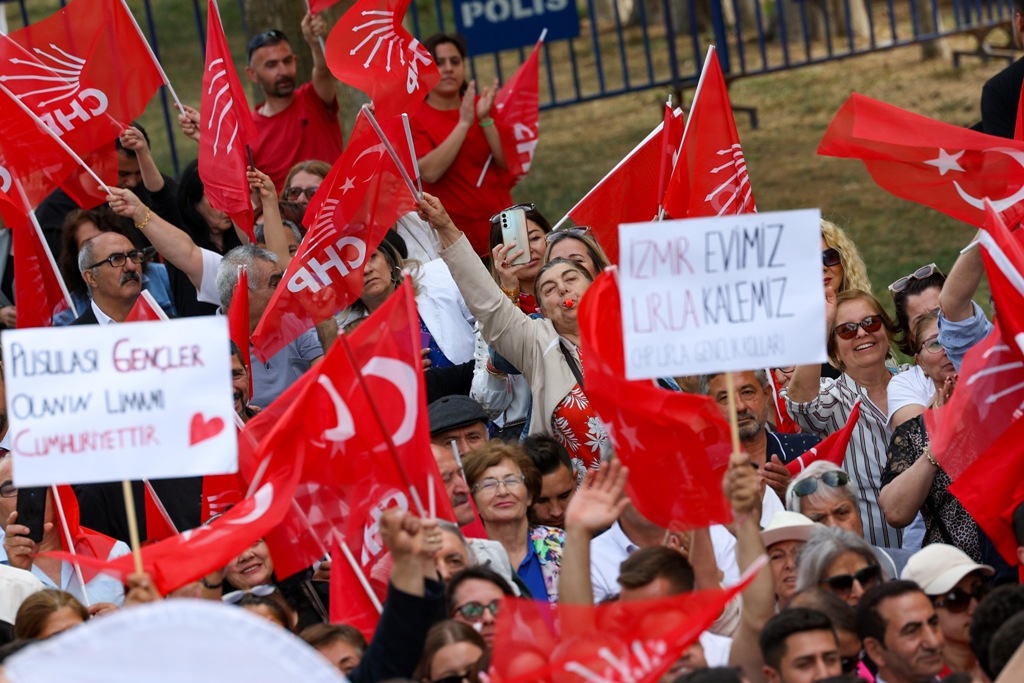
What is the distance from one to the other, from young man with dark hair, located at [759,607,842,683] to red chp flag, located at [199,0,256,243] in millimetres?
3943

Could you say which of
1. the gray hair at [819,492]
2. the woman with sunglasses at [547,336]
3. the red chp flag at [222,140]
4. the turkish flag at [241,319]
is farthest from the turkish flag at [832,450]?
the red chp flag at [222,140]

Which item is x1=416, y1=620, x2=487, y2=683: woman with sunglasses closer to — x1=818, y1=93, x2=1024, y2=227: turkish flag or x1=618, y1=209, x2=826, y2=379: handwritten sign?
x1=618, y1=209, x2=826, y2=379: handwritten sign

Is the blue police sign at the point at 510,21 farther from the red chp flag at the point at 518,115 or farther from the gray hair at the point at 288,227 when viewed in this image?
the gray hair at the point at 288,227

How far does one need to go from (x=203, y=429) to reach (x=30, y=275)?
3.15 meters

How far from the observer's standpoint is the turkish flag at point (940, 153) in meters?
6.23

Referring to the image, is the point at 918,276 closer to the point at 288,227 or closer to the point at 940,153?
the point at 940,153

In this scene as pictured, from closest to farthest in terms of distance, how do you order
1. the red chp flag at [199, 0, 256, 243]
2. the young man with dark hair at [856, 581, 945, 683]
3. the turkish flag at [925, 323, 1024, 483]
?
the young man with dark hair at [856, 581, 945, 683] < the turkish flag at [925, 323, 1024, 483] < the red chp flag at [199, 0, 256, 243]

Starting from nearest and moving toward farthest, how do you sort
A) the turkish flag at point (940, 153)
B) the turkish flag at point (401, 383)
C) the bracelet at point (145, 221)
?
the turkish flag at point (401, 383)
the turkish flag at point (940, 153)
the bracelet at point (145, 221)

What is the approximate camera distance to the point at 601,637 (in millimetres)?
4461

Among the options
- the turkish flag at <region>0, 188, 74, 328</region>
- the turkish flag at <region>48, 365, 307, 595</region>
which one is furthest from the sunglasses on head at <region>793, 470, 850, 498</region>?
the turkish flag at <region>0, 188, 74, 328</region>

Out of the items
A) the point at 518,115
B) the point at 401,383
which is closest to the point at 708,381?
the point at 401,383

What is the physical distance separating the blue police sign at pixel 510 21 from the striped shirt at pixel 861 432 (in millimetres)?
5809

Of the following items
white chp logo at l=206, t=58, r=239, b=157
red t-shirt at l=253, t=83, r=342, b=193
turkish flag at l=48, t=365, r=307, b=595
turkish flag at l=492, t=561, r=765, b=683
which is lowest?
turkish flag at l=492, t=561, r=765, b=683

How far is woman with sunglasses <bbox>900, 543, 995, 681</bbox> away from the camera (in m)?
5.18
